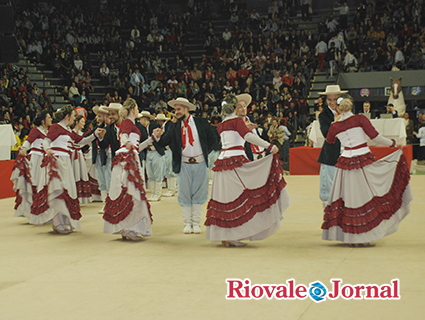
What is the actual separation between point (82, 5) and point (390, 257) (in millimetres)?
25891

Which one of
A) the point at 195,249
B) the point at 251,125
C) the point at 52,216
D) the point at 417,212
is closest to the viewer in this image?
the point at 195,249

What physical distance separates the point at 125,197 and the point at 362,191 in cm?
295

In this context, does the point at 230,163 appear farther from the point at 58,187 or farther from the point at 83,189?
the point at 83,189

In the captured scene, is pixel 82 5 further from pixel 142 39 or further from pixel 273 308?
pixel 273 308

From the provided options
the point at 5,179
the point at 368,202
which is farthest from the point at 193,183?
the point at 5,179

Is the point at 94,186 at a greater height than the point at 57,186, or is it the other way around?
the point at 57,186

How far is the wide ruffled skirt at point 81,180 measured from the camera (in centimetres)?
991

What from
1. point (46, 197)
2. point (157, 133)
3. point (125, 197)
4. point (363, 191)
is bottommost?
point (46, 197)

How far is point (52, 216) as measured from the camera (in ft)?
24.1

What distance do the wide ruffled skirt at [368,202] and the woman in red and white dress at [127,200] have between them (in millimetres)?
2311

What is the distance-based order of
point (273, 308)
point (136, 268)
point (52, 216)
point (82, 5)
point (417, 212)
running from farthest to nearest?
point (82, 5) → point (417, 212) → point (52, 216) → point (136, 268) → point (273, 308)

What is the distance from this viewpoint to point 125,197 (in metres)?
6.59

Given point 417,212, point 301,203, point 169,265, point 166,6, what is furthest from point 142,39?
point 169,265

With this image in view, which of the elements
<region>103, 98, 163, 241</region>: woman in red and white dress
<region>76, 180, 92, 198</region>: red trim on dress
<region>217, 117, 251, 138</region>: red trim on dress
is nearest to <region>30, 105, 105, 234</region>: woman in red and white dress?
<region>103, 98, 163, 241</region>: woman in red and white dress
